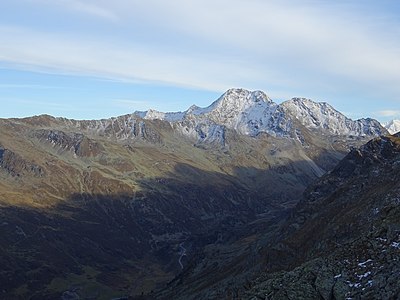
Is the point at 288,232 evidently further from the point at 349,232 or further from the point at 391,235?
the point at 391,235

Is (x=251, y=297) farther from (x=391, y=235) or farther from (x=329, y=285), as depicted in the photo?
(x=391, y=235)

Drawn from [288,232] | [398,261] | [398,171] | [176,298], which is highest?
[398,171]

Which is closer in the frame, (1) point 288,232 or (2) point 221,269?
(1) point 288,232

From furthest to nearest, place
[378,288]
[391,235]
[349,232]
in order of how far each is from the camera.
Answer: [349,232], [391,235], [378,288]

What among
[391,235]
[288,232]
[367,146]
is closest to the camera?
[391,235]

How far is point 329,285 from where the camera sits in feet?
146

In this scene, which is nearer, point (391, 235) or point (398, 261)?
point (398, 261)

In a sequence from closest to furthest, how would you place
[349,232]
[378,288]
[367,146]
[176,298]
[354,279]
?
[378,288]
[354,279]
[349,232]
[176,298]
[367,146]

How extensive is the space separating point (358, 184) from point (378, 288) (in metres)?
101

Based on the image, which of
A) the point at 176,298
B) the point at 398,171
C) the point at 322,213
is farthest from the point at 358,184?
the point at 176,298

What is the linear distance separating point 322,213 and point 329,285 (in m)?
95.1

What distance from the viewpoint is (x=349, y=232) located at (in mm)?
98062

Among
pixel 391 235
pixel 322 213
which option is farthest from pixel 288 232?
pixel 391 235

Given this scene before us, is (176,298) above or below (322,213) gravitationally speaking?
below
